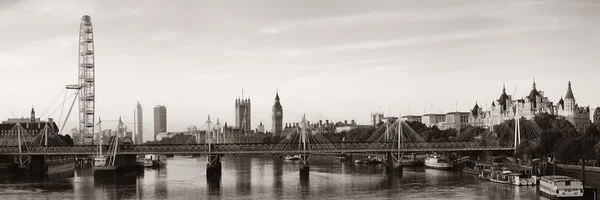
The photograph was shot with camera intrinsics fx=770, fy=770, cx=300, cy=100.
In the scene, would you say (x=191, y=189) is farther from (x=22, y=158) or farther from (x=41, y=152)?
(x=22, y=158)

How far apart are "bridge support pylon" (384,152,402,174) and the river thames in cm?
226

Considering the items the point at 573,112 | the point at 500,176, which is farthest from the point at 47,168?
the point at 573,112

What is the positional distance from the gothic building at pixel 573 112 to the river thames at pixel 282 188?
212ft

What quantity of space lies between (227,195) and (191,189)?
6.84 m

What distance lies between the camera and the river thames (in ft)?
205

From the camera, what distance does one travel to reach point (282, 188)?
69.8 m

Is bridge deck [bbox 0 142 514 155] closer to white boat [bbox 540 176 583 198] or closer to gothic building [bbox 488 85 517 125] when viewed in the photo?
white boat [bbox 540 176 583 198]

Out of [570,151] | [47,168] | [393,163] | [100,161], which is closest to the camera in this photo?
[570,151]

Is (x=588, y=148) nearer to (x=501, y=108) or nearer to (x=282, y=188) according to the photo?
(x=282, y=188)

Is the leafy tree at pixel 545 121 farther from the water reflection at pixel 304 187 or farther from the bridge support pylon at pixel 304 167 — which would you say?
the water reflection at pixel 304 187

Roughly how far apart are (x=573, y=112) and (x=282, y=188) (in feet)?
296

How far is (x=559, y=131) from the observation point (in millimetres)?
89000

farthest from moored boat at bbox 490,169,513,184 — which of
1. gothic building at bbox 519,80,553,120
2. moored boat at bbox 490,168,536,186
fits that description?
gothic building at bbox 519,80,553,120

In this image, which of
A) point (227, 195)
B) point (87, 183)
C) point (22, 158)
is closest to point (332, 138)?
point (22, 158)
